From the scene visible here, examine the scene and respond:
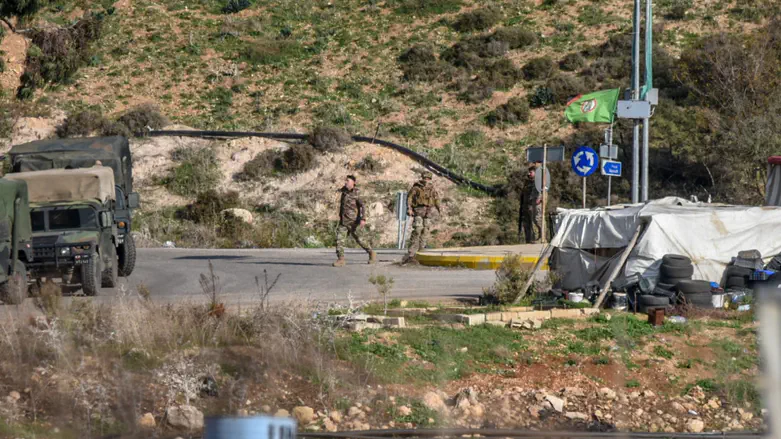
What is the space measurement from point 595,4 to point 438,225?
28.5m

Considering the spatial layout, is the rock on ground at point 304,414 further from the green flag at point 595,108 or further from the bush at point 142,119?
the bush at point 142,119

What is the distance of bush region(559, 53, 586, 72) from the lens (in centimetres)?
5175

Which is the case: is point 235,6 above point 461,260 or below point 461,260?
above

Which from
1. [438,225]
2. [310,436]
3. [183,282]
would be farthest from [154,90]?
[310,436]

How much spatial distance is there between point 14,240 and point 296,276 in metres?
6.00

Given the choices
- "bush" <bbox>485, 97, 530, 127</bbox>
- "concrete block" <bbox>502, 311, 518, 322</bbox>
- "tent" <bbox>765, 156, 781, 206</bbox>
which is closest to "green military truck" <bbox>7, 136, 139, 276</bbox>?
"concrete block" <bbox>502, 311, 518, 322</bbox>

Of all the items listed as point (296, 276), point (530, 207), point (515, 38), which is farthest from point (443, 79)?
point (296, 276)

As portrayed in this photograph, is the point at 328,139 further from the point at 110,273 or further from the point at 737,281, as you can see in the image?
the point at 737,281

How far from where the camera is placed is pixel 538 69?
5159cm

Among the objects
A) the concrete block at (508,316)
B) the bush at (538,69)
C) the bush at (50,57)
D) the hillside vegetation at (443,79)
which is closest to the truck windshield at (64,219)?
the concrete block at (508,316)

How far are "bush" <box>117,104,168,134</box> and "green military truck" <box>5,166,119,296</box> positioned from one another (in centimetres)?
2874

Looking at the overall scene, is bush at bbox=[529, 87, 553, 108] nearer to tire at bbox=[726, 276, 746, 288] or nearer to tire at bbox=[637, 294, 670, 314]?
tire at bbox=[726, 276, 746, 288]

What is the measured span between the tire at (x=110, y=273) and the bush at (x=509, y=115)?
31737 millimetres

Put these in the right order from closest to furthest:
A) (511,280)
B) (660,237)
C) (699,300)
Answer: (699,300)
(660,237)
(511,280)
